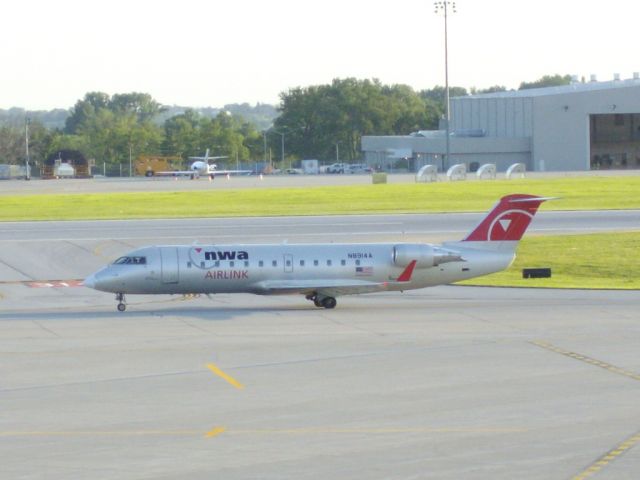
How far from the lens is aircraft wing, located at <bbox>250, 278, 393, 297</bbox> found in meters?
45.1

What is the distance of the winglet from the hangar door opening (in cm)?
13979

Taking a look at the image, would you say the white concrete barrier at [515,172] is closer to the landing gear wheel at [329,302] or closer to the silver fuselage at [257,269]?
the silver fuselage at [257,269]

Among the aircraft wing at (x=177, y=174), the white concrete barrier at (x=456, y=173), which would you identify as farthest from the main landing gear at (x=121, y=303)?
the aircraft wing at (x=177, y=174)

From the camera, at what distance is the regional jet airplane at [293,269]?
44719mm

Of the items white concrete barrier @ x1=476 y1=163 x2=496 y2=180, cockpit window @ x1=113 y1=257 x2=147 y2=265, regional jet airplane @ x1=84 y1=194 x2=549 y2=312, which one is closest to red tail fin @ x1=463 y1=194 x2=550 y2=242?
regional jet airplane @ x1=84 y1=194 x2=549 y2=312

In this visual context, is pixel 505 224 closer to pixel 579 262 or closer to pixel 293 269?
pixel 293 269

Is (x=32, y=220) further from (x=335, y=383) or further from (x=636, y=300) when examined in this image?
(x=335, y=383)

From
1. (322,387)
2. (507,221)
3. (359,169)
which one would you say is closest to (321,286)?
(507,221)

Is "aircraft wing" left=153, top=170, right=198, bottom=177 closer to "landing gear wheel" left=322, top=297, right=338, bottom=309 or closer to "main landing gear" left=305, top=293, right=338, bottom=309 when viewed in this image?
"main landing gear" left=305, top=293, right=338, bottom=309

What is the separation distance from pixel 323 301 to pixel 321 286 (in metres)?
1.23

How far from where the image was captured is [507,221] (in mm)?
47156

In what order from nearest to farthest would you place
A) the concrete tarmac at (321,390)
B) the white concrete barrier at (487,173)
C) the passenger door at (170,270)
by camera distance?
the concrete tarmac at (321,390)
the passenger door at (170,270)
the white concrete barrier at (487,173)

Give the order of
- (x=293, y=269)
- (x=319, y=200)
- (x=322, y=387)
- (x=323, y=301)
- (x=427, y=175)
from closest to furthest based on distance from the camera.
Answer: (x=322, y=387) → (x=293, y=269) → (x=323, y=301) → (x=319, y=200) → (x=427, y=175)

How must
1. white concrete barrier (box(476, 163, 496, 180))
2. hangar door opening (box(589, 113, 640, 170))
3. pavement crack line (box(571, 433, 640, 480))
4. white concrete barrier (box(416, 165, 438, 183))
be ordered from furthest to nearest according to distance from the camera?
hangar door opening (box(589, 113, 640, 170))
white concrete barrier (box(476, 163, 496, 180))
white concrete barrier (box(416, 165, 438, 183))
pavement crack line (box(571, 433, 640, 480))
